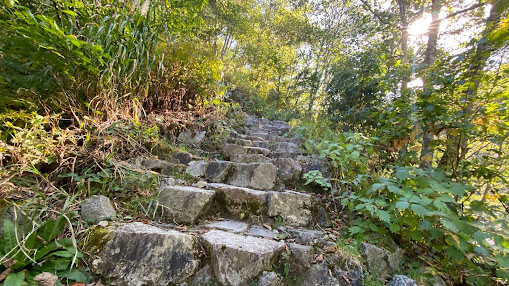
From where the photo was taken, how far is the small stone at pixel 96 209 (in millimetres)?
1397

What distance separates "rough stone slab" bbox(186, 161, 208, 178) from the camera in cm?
232

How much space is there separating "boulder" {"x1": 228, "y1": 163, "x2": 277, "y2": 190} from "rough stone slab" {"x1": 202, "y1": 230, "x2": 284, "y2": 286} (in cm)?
90

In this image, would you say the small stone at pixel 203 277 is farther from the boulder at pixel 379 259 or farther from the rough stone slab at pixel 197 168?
the rough stone slab at pixel 197 168

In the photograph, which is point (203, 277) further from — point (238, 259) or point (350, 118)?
point (350, 118)

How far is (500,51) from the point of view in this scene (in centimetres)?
Answer: 185

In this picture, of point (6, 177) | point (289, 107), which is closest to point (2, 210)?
point (6, 177)

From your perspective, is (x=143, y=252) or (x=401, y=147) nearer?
(x=143, y=252)

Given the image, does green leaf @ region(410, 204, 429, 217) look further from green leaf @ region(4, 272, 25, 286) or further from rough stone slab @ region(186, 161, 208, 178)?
green leaf @ region(4, 272, 25, 286)

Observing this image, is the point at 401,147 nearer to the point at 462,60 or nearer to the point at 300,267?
the point at 462,60

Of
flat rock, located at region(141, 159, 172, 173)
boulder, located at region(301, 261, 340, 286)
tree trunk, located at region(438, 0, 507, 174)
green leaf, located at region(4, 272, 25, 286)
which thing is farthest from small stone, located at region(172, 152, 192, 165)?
tree trunk, located at region(438, 0, 507, 174)

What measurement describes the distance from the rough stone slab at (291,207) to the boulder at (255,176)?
371 millimetres

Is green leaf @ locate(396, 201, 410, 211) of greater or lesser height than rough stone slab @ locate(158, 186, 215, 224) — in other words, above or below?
above

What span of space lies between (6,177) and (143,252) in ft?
3.55

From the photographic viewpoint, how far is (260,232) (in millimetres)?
1630
